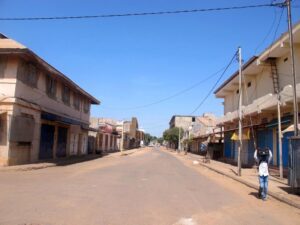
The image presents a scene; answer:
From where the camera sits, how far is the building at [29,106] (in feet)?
70.1

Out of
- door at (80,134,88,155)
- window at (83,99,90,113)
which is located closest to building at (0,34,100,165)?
door at (80,134,88,155)

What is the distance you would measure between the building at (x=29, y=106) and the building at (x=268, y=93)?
14.5m

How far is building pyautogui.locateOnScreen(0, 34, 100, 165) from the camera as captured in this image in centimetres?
2138

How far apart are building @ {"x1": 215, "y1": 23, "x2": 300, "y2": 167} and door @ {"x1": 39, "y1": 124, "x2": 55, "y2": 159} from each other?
1506cm

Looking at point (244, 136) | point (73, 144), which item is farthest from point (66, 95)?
point (244, 136)

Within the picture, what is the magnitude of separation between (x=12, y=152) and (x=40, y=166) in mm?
1763

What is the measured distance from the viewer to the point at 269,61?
1057 inches

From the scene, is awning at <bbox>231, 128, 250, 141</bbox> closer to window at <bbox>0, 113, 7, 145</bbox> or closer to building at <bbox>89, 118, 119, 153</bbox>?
window at <bbox>0, 113, 7, 145</bbox>

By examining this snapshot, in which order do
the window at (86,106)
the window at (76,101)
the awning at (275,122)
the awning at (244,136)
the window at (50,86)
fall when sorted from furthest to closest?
the window at (86,106) → the window at (76,101) → the awning at (244,136) → the window at (50,86) → the awning at (275,122)

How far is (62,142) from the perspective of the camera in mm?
33406

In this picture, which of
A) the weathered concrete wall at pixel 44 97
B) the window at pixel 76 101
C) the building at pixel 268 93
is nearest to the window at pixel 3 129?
the weathered concrete wall at pixel 44 97

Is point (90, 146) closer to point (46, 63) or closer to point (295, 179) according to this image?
point (46, 63)

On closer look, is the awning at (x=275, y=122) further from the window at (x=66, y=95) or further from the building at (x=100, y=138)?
the building at (x=100, y=138)

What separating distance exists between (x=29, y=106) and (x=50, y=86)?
545cm
